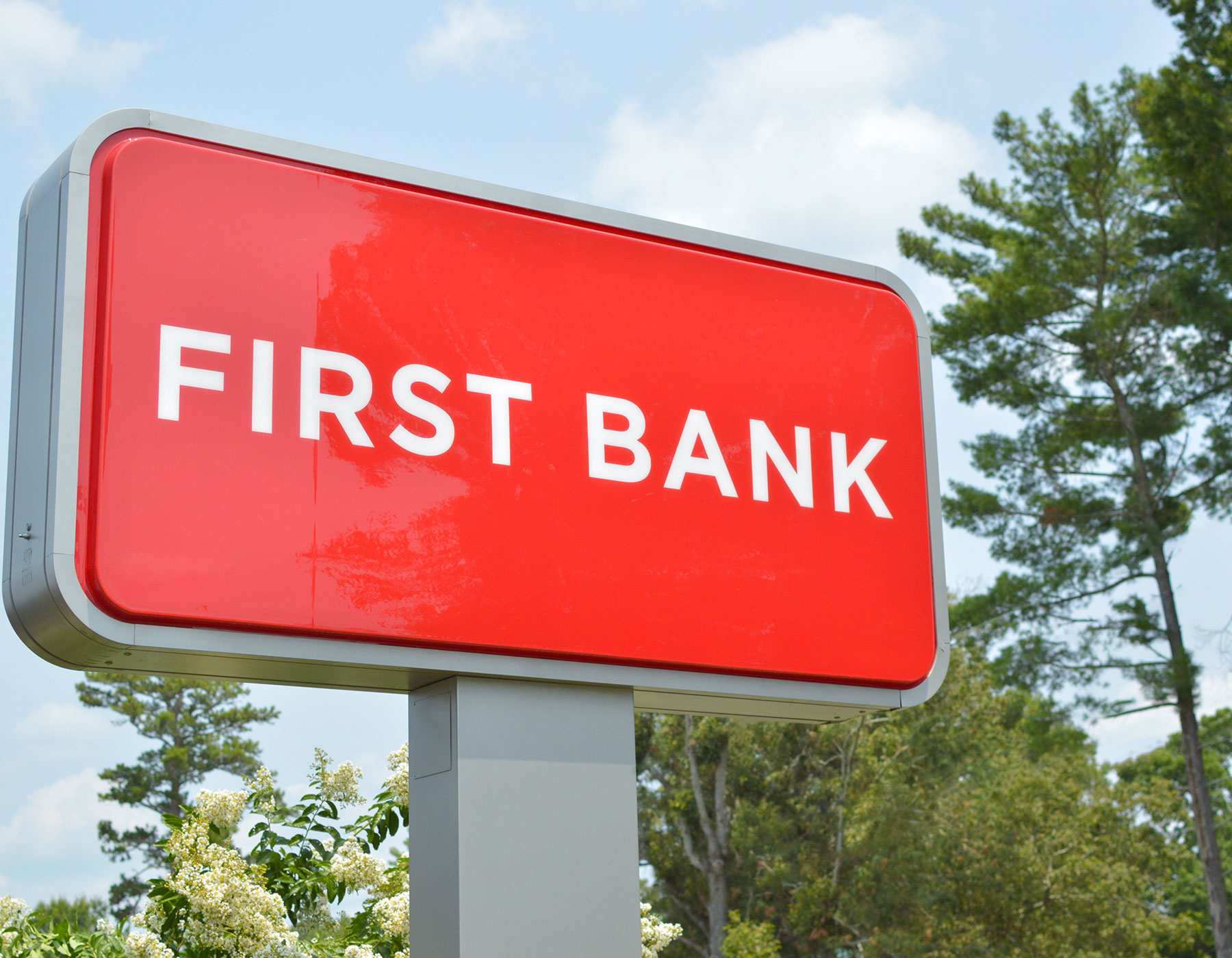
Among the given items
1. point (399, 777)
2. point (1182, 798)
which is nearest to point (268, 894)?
point (399, 777)

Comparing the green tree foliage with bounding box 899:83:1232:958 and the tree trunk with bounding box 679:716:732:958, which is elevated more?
the green tree foliage with bounding box 899:83:1232:958

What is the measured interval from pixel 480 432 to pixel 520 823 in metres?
1.04

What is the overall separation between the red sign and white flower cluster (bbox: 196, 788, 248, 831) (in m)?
1.90

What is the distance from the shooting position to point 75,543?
306cm

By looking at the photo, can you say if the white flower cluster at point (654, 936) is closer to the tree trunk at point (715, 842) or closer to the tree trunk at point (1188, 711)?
the tree trunk at point (1188, 711)

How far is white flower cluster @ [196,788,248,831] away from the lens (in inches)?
193

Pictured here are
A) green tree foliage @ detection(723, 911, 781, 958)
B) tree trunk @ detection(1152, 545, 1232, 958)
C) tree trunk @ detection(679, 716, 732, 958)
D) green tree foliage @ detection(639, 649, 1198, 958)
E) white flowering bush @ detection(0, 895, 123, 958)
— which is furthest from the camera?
tree trunk @ detection(679, 716, 732, 958)

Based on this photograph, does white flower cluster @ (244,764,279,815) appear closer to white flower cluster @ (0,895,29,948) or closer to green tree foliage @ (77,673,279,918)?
white flower cluster @ (0,895,29,948)

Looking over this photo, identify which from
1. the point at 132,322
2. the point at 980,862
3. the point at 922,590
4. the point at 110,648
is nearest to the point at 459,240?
the point at 132,322

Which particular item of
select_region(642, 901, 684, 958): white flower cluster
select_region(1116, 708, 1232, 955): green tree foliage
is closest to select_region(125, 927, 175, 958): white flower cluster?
select_region(642, 901, 684, 958): white flower cluster

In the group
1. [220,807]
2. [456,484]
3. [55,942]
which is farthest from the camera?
[220,807]

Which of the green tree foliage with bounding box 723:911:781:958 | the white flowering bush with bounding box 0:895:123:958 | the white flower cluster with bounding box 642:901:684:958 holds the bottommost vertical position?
the green tree foliage with bounding box 723:911:781:958

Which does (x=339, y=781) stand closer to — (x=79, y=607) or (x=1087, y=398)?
(x=79, y=607)

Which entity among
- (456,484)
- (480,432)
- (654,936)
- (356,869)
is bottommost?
(654,936)
